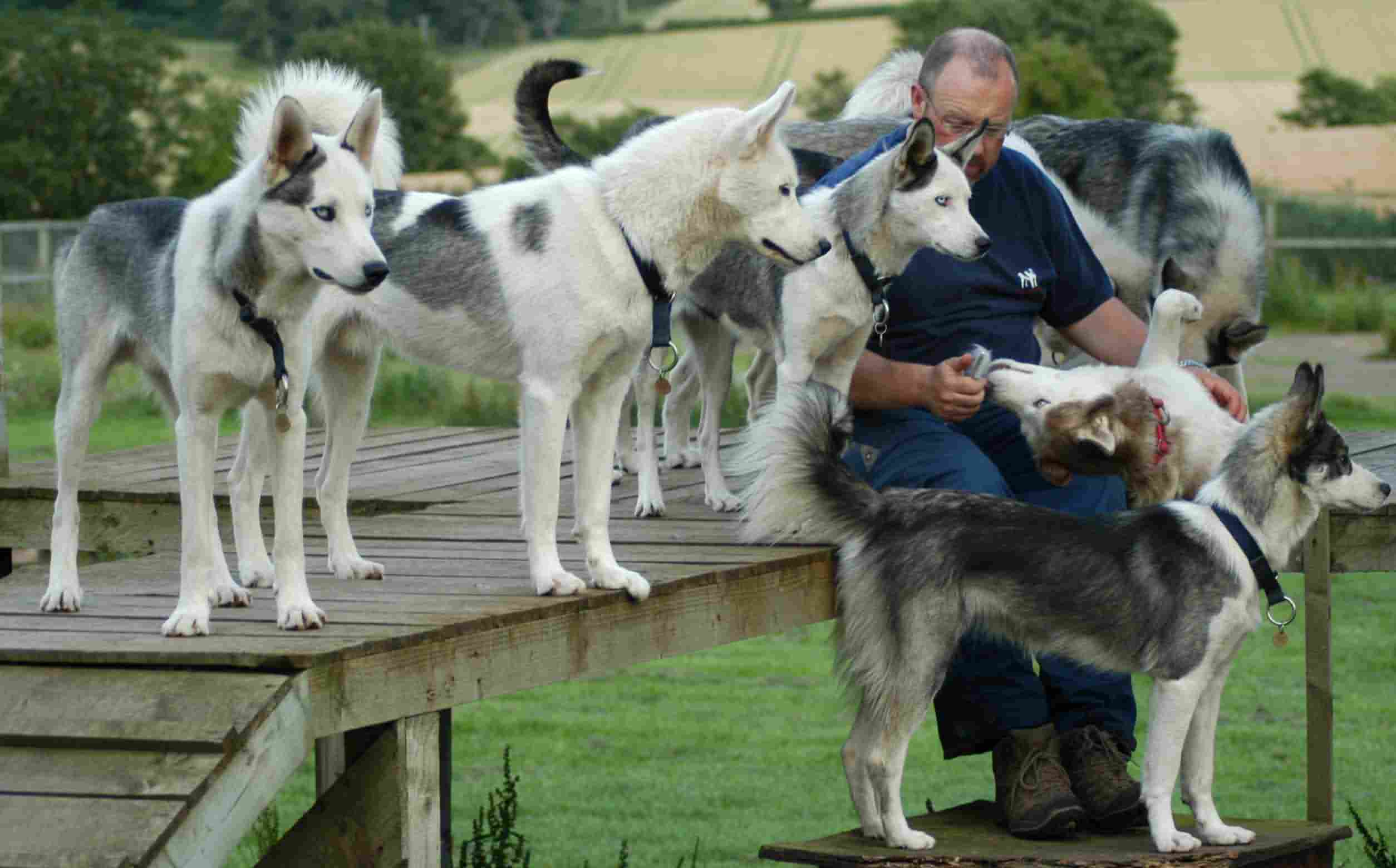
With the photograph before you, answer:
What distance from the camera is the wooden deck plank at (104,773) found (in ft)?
10.6

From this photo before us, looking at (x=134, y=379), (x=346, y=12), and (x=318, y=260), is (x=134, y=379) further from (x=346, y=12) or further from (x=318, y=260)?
(x=346, y=12)

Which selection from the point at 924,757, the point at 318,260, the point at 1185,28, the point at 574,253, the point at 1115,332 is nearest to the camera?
the point at 318,260

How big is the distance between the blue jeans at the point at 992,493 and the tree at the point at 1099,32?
3409 centimetres

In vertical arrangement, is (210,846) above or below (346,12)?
below

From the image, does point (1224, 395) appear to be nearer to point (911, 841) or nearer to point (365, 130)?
point (911, 841)

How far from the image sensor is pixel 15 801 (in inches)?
127

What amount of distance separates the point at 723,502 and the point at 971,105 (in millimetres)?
1326

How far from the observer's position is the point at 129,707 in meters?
3.39

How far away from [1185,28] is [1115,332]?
51.8 m

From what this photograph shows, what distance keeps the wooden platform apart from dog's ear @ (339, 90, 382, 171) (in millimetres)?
943

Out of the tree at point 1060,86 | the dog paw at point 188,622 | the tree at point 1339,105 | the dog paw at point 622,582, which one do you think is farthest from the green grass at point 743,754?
the tree at point 1339,105

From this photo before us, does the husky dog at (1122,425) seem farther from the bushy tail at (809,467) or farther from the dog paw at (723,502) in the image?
the dog paw at (723,502)

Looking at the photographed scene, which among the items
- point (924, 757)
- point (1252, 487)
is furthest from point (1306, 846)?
point (924, 757)

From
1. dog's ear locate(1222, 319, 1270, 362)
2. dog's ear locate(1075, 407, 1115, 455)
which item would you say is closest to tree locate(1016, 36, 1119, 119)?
dog's ear locate(1222, 319, 1270, 362)
